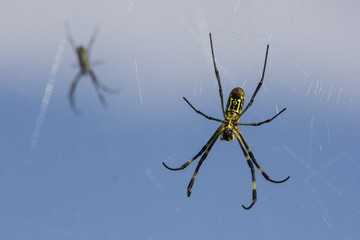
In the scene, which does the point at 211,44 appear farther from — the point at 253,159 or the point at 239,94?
the point at 253,159

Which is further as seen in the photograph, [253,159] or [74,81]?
[253,159]

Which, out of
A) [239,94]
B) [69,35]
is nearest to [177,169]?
[239,94]

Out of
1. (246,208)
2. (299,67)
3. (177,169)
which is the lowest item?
(246,208)

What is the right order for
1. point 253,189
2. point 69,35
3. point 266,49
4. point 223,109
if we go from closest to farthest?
point 69,35
point 266,49
point 223,109
point 253,189

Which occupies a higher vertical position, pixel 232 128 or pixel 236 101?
pixel 236 101

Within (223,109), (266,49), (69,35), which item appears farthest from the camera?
(223,109)

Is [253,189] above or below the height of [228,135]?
below

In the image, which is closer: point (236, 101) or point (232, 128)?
point (236, 101)

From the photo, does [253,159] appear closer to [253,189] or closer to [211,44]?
[253,189]

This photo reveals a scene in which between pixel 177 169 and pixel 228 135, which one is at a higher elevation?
pixel 228 135

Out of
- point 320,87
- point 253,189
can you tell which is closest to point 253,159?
point 253,189
